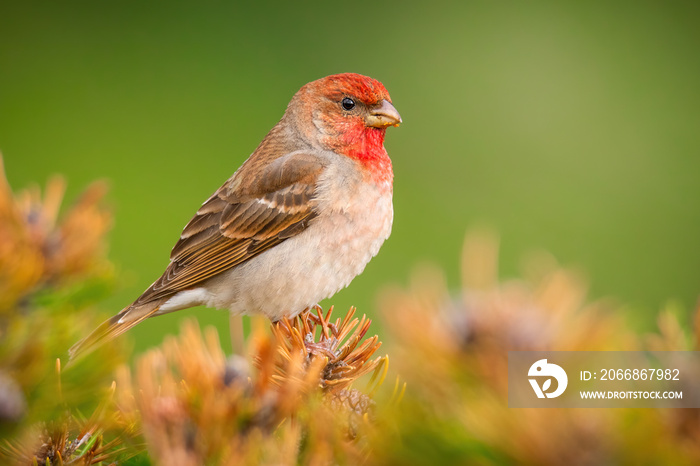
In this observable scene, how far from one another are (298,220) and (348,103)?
1.72 ft

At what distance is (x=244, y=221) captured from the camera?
9.25 feet

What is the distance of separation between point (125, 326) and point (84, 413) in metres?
1.04

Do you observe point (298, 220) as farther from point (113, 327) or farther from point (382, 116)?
point (113, 327)


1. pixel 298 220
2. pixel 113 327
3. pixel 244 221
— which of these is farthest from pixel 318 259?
pixel 113 327

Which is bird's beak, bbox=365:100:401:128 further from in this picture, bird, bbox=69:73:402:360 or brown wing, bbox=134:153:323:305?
brown wing, bbox=134:153:323:305

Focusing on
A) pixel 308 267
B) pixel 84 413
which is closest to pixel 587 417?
pixel 84 413

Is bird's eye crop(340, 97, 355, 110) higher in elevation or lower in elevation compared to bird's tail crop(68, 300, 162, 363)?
higher

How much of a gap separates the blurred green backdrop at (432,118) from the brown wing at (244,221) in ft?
4.00

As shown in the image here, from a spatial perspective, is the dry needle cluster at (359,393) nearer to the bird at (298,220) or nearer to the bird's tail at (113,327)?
the bird's tail at (113,327)

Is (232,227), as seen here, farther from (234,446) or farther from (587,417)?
(587,417)

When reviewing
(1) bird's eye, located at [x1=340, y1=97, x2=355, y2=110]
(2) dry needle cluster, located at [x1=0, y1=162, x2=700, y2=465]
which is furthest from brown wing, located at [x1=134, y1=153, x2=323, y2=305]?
(2) dry needle cluster, located at [x1=0, y1=162, x2=700, y2=465]

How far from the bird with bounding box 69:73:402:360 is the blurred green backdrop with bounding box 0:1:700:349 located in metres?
1.23

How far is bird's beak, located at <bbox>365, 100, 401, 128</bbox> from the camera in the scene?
284cm

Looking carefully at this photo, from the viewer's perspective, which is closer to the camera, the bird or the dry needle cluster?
the dry needle cluster
